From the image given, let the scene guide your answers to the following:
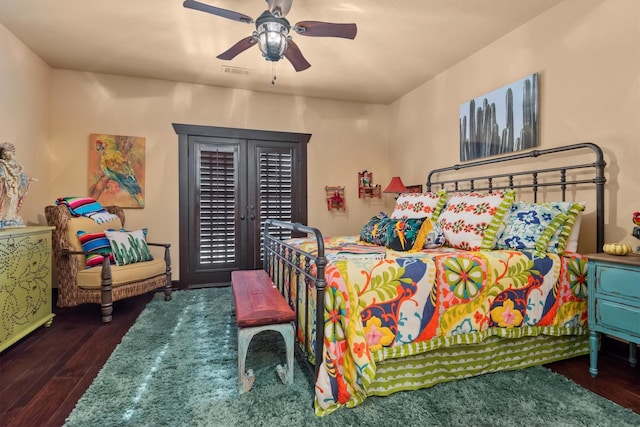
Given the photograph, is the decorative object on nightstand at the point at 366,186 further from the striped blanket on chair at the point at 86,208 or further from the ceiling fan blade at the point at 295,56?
the striped blanket on chair at the point at 86,208

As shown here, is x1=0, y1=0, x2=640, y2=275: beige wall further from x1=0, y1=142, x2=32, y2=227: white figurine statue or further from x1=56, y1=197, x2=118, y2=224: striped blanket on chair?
x1=0, y1=142, x2=32, y2=227: white figurine statue

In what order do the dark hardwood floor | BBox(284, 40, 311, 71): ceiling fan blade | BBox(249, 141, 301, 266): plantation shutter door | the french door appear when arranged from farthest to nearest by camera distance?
1. BBox(249, 141, 301, 266): plantation shutter door
2. the french door
3. BBox(284, 40, 311, 71): ceiling fan blade
4. the dark hardwood floor

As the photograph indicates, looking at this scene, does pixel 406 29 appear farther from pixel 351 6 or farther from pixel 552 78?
pixel 552 78

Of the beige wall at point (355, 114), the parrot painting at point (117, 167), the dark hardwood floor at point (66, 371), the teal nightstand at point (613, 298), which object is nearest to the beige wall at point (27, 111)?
the beige wall at point (355, 114)

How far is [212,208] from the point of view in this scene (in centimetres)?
421

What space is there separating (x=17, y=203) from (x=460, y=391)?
11.1ft

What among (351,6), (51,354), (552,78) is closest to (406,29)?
(351,6)

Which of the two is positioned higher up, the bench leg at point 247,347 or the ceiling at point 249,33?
the ceiling at point 249,33

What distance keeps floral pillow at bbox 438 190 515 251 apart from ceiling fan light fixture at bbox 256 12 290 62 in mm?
1793

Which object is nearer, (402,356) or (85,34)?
(402,356)

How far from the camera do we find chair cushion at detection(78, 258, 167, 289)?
2920 millimetres

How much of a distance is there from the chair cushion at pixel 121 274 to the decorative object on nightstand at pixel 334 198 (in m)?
2.34

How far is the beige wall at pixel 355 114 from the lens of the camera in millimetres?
2229

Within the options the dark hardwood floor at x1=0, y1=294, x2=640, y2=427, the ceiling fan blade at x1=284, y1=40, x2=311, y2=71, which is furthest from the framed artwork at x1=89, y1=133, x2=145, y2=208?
the ceiling fan blade at x1=284, y1=40, x2=311, y2=71
